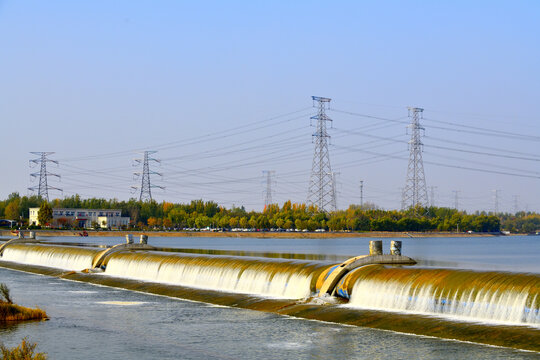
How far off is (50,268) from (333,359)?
151 ft

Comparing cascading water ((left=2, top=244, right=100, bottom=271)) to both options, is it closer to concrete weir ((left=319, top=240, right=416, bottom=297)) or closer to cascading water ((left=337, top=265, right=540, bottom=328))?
concrete weir ((left=319, top=240, right=416, bottom=297))

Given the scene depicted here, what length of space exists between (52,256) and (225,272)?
29.5 m

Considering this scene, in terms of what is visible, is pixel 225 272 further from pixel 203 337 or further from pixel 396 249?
pixel 203 337

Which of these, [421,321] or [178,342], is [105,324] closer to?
[178,342]

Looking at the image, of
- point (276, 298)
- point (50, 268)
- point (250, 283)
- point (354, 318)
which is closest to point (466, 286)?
point (354, 318)

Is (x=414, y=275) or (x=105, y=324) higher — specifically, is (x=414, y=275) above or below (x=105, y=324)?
above

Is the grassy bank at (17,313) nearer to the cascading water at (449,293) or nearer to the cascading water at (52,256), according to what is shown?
the cascading water at (449,293)

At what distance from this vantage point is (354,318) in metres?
32.6

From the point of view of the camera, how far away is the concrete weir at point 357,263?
1464 inches

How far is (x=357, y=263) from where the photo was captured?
126 feet

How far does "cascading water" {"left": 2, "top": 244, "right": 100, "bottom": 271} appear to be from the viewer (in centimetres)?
6374

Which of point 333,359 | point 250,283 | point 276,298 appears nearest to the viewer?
point 333,359

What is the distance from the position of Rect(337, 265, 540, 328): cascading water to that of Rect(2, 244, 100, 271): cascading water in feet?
105

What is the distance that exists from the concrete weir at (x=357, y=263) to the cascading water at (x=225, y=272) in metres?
1.51
